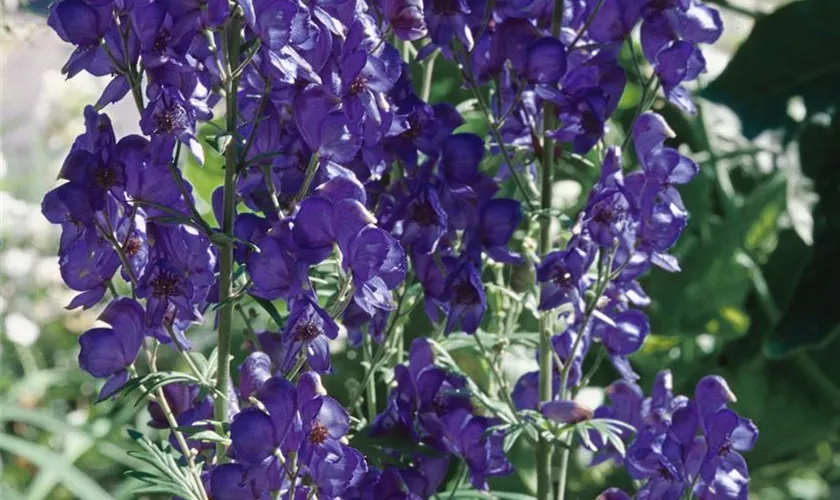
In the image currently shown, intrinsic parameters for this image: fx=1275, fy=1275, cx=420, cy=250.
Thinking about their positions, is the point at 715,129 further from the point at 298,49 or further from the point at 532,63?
the point at 298,49

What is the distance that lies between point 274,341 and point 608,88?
31 cm

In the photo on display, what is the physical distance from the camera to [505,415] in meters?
0.91

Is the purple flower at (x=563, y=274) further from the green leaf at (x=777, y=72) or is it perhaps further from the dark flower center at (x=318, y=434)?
the green leaf at (x=777, y=72)

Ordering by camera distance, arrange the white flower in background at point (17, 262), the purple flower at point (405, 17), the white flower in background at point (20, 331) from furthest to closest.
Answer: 1. the white flower in background at point (17, 262)
2. the white flower in background at point (20, 331)
3. the purple flower at point (405, 17)

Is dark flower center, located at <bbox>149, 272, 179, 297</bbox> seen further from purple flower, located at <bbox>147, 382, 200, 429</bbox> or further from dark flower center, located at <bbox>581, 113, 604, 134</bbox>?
dark flower center, located at <bbox>581, 113, 604, 134</bbox>

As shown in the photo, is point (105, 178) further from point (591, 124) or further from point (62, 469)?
point (62, 469)

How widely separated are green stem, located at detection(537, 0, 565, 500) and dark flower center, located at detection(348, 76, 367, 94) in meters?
0.18

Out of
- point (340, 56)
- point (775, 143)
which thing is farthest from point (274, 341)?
point (775, 143)

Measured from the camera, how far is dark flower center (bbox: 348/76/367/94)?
31.3 inches

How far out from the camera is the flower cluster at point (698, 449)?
2.83ft

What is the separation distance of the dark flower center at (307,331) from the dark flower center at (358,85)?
150 mm

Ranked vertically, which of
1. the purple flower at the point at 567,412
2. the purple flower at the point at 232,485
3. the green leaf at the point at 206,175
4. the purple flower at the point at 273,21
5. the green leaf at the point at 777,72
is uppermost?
the purple flower at the point at 273,21

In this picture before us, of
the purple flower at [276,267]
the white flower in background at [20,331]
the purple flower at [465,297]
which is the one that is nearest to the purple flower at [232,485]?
the purple flower at [276,267]

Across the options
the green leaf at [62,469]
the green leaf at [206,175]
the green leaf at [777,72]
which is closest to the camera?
the green leaf at [62,469]
